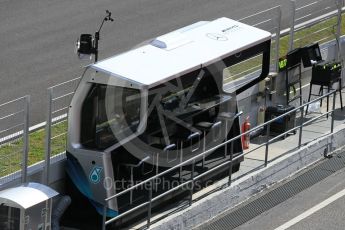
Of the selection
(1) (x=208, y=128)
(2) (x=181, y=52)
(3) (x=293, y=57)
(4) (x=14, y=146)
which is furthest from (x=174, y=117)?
(3) (x=293, y=57)

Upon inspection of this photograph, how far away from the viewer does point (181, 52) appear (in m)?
14.6

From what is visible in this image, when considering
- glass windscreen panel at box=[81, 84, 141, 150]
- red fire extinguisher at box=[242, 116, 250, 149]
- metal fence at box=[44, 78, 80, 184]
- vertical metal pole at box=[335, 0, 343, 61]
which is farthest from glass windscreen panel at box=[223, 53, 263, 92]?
vertical metal pole at box=[335, 0, 343, 61]

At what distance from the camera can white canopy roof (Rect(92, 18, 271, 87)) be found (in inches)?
540

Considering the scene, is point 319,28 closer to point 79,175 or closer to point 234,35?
point 234,35

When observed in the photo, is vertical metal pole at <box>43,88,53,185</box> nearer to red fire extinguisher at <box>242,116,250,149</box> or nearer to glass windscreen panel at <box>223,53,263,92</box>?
glass windscreen panel at <box>223,53,263,92</box>

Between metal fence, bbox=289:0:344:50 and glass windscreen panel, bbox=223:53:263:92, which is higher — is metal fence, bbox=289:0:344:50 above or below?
below

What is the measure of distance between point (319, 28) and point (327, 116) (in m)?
2.12

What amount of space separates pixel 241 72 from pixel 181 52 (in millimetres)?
2052

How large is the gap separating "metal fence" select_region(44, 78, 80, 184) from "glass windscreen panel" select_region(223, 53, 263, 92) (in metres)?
2.56

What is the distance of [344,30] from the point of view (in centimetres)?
2227

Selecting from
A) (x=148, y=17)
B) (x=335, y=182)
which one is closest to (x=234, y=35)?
(x=335, y=182)

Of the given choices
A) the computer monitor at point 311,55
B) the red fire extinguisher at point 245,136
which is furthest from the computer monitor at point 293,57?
the red fire extinguisher at point 245,136

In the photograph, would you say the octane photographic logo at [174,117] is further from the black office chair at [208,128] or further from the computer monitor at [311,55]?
the computer monitor at [311,55]

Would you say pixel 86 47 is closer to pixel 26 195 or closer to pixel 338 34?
pixel 26 195
